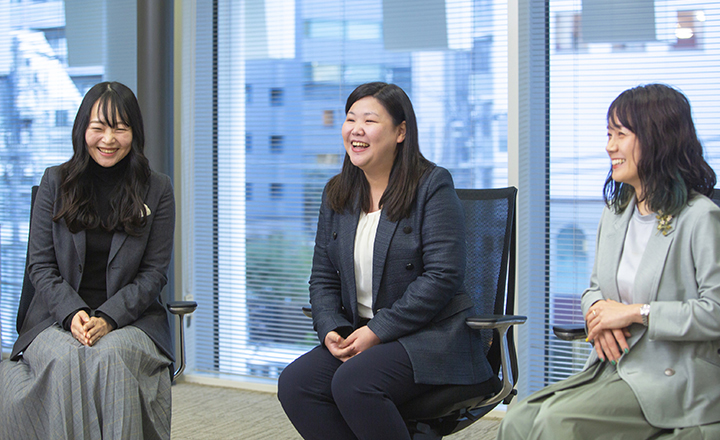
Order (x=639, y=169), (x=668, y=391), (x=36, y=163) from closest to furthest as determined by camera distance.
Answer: (x=668, y=391) < (x=639, y=169) < (x=36, y=163)

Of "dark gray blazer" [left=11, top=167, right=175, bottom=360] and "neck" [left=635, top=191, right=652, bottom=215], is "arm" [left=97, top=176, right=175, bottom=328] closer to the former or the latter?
"dark gray blazer" [left=11, top=167, right=175, bottom=360]

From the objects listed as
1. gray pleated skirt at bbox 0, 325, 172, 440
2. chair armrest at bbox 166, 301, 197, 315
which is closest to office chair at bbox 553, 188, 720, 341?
chair armrest at bbox 166, 301, 197, 315

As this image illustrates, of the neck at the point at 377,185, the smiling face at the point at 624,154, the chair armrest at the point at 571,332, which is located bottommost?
the chair armrest at the point at 571,332

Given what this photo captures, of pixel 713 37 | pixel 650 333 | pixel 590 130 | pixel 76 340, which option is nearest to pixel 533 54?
pixel 590 130

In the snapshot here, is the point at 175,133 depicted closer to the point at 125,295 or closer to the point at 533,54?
the point at 125,295

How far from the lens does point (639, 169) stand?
162cm

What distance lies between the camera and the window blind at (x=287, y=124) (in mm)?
3121

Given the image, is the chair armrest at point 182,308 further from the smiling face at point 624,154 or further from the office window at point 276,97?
the office window at point 276,97

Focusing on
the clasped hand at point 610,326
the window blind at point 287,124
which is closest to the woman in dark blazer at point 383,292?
the clasped hand at point 610,326

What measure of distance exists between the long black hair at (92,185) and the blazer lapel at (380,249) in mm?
829

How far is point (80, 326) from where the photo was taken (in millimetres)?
2000

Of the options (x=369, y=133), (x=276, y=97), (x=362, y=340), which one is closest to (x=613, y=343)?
(x=362, y=340)

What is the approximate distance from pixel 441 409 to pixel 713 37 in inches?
80.2

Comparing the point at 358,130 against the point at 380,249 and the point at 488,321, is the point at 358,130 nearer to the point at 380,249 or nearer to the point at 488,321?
the point at 380,249
